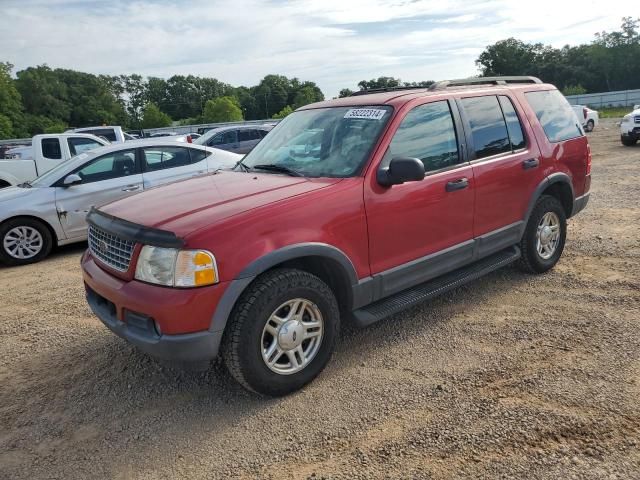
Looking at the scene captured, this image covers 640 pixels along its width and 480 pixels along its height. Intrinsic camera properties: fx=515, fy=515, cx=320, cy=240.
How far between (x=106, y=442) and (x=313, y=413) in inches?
47.7

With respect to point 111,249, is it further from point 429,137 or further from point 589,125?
point 589,125

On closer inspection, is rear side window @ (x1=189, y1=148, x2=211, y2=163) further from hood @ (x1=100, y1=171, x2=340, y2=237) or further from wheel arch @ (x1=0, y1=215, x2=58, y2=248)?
hood @ (x1=100, y1=171, x2=340, y2=237)

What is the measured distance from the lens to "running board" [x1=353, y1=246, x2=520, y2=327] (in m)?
3.56

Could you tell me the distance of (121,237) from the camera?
3133mm

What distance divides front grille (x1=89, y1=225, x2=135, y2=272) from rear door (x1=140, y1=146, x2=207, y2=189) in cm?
402

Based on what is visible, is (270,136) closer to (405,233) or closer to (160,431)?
(405,233)

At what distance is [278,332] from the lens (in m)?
3.17

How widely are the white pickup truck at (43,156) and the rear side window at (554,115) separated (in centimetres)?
930

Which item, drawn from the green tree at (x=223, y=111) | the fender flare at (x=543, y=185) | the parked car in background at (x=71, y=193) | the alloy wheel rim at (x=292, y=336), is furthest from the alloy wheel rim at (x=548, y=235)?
the green tree at (x=223, y=111)

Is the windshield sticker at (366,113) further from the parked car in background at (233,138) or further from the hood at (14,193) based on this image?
the parked car in background at (233,138)

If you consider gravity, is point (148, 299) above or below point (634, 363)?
above

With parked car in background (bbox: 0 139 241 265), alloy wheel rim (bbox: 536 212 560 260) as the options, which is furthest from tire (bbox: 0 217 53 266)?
alloy wheel rim (bbox: 536 212 560 260)

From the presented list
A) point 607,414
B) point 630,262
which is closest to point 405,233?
point 607,414

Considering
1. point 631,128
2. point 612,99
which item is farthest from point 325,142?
point 612,99
